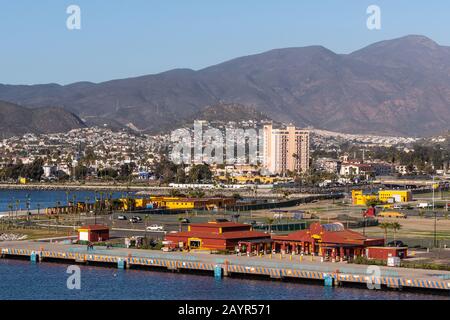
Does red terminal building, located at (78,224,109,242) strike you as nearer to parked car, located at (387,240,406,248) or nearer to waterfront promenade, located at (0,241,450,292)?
waterfront promenade, located at (0,241,450,292)

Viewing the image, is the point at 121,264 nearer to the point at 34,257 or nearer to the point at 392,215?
the point at 34,257

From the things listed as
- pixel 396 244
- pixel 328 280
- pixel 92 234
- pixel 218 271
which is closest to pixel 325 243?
pixel 396 244

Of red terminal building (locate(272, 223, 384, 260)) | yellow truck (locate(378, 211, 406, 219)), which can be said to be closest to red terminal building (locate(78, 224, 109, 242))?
red terminal building (locate(272, 223, 384, 260))

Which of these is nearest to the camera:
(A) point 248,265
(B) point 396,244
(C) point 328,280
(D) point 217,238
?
(C) point 328,280

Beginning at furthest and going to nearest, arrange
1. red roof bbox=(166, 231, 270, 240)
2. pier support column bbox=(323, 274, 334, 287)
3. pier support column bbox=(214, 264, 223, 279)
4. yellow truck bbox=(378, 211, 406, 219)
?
yellow truck bbox=(378, 211, 406, 219) → red roof bbox=(166, 231, 270, 240) → pier support column bbox=(214, 264, 223, 279) → pier support column bbox=(323, 274, 334, 287)

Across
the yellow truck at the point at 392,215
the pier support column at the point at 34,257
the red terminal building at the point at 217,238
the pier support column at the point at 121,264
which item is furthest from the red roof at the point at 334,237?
the yellow truck at the point at 392,215

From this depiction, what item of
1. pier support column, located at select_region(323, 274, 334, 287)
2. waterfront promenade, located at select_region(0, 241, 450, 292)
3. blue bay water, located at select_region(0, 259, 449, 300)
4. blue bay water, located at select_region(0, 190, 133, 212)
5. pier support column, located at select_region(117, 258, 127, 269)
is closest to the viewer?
blue bay water, located at select_region(0, 259, 449, 300)
